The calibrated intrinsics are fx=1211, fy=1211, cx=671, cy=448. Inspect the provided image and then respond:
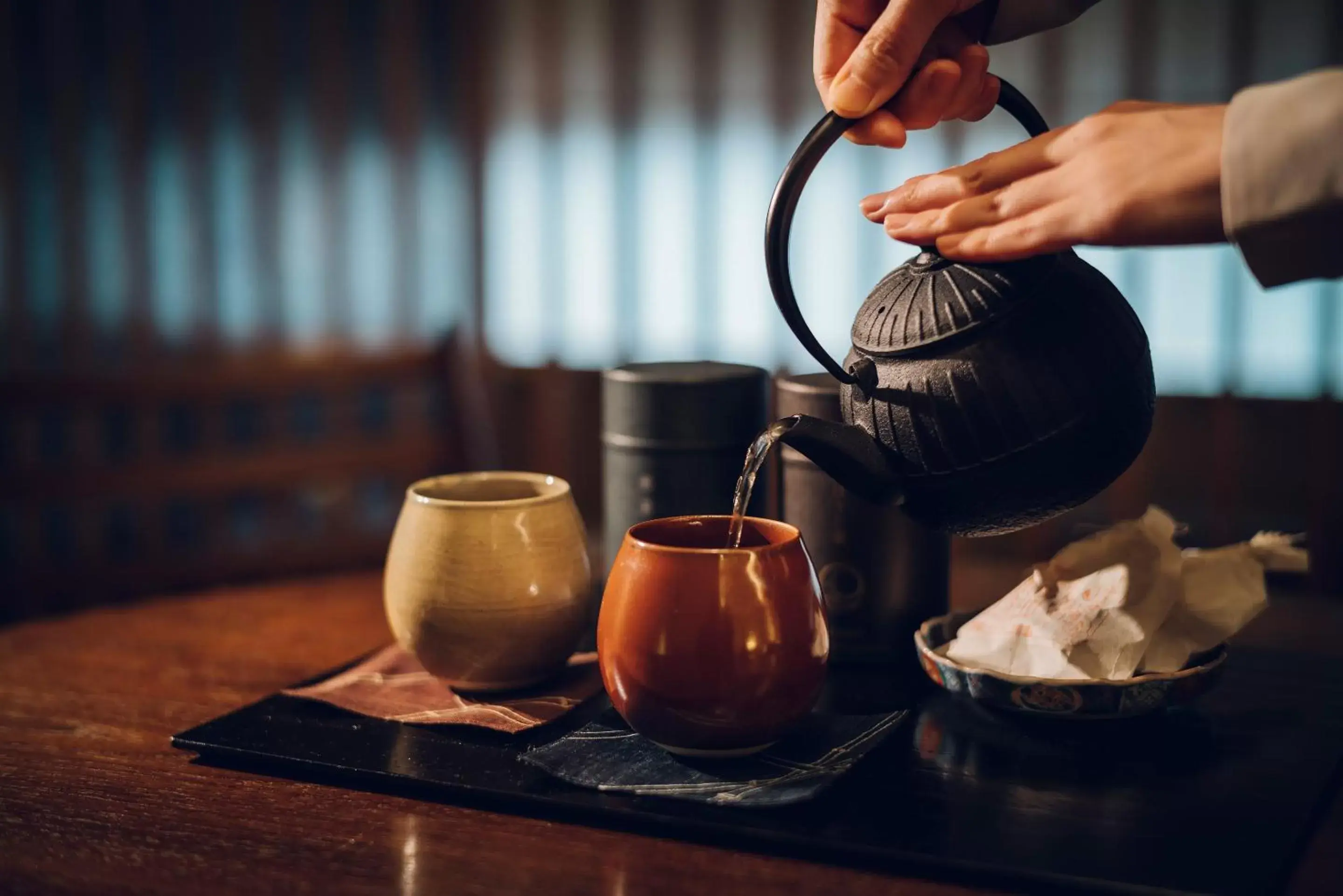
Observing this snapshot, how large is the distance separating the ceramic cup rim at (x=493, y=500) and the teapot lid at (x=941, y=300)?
0.24 meters

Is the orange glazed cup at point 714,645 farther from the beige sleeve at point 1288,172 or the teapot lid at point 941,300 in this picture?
the beige sleeve at point 1288,172

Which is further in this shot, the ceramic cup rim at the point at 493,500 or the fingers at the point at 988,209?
the ceramic cup rim at the point at 493,500

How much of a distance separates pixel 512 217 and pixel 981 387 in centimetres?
281

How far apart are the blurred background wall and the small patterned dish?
61.4 inches

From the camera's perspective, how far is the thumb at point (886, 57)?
2.57ft

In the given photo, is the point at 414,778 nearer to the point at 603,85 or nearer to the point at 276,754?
the point at 276,754

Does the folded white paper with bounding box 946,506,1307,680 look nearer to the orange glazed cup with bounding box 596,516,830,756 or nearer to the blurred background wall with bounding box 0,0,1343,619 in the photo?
the orange glazed cup with bounding box 596,516,830,756

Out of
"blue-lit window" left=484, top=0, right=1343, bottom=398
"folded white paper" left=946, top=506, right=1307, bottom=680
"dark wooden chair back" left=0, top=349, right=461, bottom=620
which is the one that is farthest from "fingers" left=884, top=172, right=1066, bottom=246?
"blue-lit window" left=484, top=0, right=1343, bottom=398

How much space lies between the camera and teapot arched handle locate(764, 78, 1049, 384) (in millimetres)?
691

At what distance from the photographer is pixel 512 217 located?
3346 millimetres

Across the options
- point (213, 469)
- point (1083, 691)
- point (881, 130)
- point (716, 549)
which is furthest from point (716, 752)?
point (213, 469)

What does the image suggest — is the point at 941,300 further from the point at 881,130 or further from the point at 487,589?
the point at 487,589

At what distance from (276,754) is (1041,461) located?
0.47 meters

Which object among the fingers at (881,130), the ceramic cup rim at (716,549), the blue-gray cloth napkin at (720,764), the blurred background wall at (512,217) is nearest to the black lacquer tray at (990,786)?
the blue-gray cloth napkin at (720,764)
